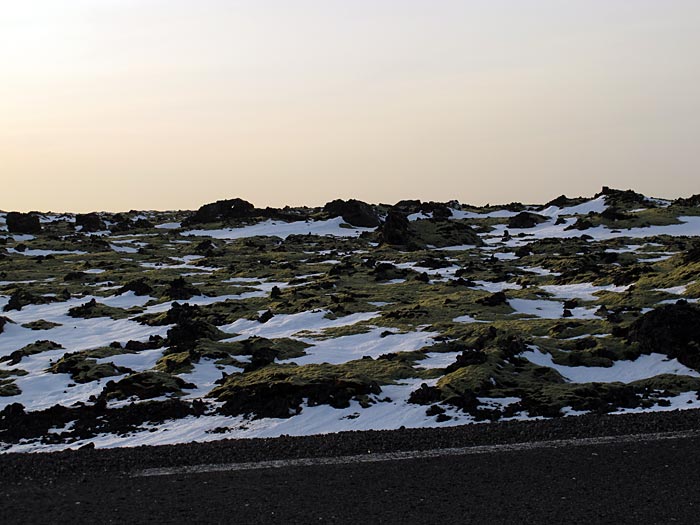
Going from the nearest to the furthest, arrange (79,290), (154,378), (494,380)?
1. (494,380)
2. (154,378)
3. (79,290)

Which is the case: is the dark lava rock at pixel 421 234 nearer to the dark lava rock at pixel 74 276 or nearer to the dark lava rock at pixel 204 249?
the dark lava rock at pixel 204 249

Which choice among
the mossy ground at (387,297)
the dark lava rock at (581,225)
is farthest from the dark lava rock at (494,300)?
the dark lava rock at (581,225)

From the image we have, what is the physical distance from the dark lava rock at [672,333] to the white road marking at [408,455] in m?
8.81

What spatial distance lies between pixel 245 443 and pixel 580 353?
12840 mm

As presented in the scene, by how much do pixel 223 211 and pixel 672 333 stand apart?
286 feet

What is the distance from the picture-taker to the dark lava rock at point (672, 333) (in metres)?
22.7

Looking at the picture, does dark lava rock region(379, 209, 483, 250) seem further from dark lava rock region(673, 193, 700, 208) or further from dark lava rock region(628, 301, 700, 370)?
dark lava rock region(628, 301, 700, 370)

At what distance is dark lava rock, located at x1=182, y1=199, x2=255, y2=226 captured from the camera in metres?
104

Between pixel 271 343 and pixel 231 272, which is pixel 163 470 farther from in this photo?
pixel 231 272

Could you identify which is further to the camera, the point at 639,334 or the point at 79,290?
the point at 79,290

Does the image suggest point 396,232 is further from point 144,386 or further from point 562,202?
point 144,386

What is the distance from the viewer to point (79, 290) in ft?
153

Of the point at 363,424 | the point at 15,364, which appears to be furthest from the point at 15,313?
the point at 363,424

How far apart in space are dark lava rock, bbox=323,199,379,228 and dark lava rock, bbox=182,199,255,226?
12545mm
